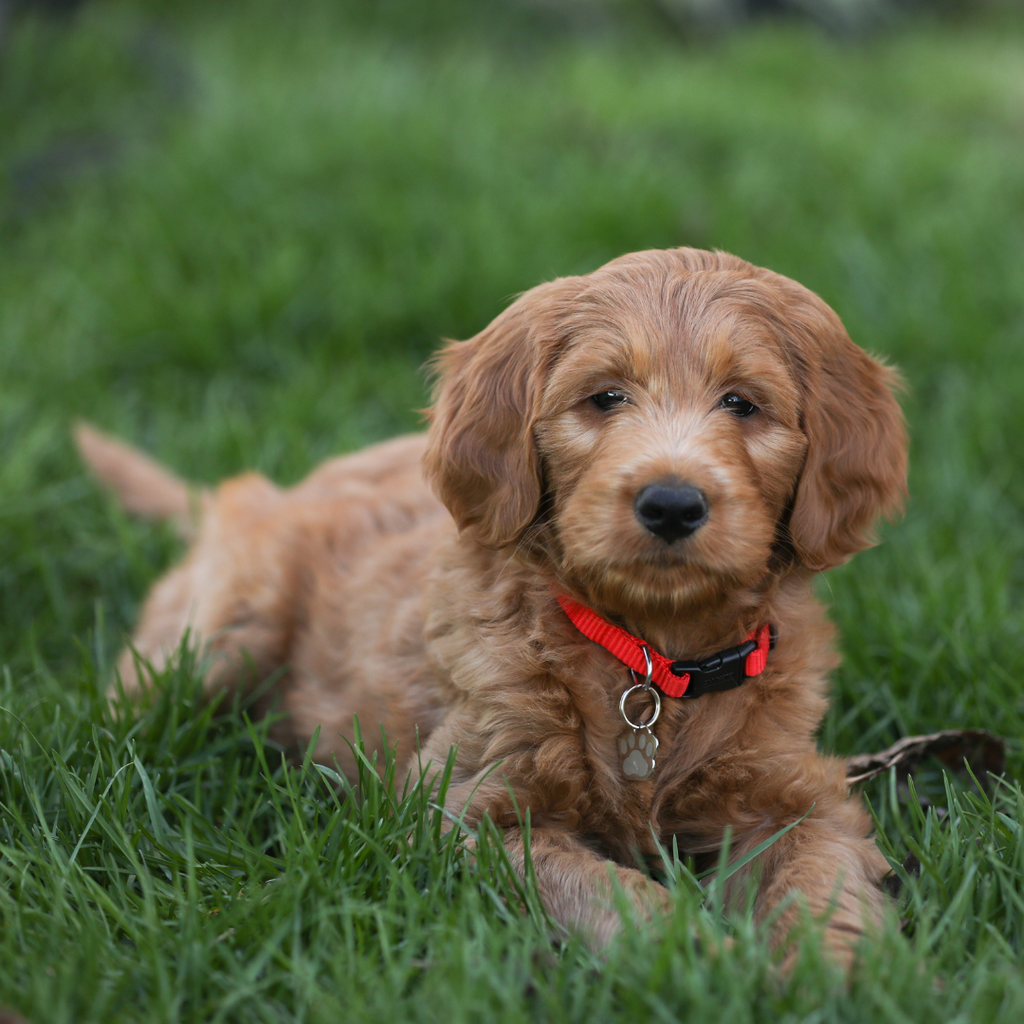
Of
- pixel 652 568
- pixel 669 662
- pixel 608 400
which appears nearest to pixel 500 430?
pixel 608 400

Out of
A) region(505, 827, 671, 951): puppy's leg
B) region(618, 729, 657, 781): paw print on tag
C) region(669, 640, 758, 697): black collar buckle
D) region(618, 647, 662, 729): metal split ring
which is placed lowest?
region(505, 827, 671, 951): puppy's leg

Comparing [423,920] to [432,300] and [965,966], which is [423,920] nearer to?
[965,966]

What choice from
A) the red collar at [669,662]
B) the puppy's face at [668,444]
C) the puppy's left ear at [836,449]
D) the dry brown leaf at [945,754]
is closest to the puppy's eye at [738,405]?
the puppy's face at [668,444]

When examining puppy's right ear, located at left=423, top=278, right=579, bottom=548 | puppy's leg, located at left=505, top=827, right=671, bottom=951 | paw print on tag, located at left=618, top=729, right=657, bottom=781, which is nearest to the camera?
puppy's leg, located at left=505, top=827, right=671, bottom=951

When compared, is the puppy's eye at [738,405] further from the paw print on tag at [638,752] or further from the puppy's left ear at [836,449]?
the paw print on tag at [638,752]

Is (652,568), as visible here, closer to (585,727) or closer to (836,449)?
(585,727)

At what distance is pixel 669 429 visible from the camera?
2451mm

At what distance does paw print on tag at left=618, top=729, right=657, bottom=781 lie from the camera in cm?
252

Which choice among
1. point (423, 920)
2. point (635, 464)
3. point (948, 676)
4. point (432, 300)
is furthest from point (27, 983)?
point (432, 300)

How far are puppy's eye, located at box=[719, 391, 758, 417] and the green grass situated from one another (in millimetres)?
857

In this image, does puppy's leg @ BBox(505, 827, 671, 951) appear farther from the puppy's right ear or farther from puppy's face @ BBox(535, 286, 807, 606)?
the puppy's right ear

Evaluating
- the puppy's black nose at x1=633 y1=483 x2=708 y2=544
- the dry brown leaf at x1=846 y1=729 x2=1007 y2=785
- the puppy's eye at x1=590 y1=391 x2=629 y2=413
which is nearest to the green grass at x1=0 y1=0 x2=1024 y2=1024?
the dry brown leaf at x1=846 y1=729 x2=1007 y2=785

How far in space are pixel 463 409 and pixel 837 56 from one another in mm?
9606

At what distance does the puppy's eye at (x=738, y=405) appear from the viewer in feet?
8.43
